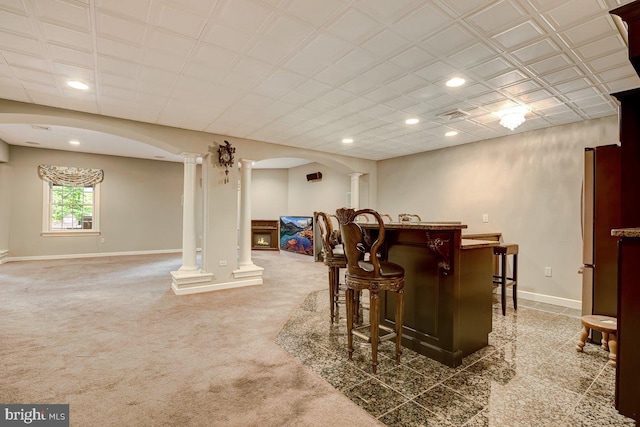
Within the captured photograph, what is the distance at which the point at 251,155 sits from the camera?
5.30 metres

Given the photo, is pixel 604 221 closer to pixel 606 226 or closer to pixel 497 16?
pixel 606 226

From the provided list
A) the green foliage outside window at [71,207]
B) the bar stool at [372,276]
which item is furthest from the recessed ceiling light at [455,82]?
the green foliage outside window at [71,207]

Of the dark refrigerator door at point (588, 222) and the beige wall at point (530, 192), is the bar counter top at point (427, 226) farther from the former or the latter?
the beige wall at point (530, 192)

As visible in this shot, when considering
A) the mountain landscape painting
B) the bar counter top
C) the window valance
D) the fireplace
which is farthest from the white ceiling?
the fireplace

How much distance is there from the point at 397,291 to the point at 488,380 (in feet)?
2.81

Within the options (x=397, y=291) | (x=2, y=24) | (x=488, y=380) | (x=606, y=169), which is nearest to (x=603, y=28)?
(x=606, y=169)

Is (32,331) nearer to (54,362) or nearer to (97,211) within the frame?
(54,362)

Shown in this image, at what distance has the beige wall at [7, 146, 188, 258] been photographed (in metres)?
7.10

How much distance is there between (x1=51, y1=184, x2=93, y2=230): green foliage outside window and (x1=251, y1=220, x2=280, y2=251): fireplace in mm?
4475

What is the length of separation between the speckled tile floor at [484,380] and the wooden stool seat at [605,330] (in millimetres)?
79

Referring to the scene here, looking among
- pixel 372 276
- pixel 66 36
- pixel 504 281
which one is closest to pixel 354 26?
pixel 372 276

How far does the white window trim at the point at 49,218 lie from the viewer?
7.36 meters

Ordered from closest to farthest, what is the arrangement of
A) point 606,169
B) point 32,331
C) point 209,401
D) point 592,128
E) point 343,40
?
point 209,401, point 343,40, point 606,169, point 32,331, point 592,128

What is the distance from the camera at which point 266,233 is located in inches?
397
